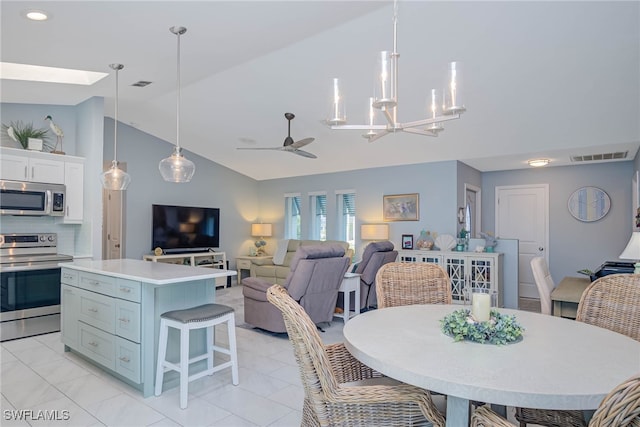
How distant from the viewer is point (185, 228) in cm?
737

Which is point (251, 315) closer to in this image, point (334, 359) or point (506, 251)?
point (334, 359)

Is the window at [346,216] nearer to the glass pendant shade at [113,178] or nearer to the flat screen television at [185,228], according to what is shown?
the flat screen television at [185,228]

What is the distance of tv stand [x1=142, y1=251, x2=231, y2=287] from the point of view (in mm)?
6780

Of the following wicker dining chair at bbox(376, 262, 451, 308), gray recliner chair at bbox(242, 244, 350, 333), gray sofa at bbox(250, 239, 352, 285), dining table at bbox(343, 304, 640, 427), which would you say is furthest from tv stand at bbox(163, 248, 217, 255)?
dining table at bbox(343, 304, 640, 427)

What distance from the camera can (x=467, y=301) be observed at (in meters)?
5.74

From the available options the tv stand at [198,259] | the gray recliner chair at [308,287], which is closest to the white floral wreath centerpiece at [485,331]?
the gray recliner chair at [308,287]

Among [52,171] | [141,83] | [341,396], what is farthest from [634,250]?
[52,171]

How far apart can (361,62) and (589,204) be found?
4.63 meters

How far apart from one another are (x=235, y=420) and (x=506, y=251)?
476 cm

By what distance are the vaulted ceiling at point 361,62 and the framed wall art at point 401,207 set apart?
0.89 meters

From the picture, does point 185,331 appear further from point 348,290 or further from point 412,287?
point 348,290

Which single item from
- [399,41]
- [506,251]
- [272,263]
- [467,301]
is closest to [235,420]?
[399,41]

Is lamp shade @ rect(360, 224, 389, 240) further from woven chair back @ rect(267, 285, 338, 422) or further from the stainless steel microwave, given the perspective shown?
woven chair back @ rect(267, 285, 338, 422)

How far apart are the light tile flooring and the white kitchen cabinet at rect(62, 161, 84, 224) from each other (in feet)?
5.39
